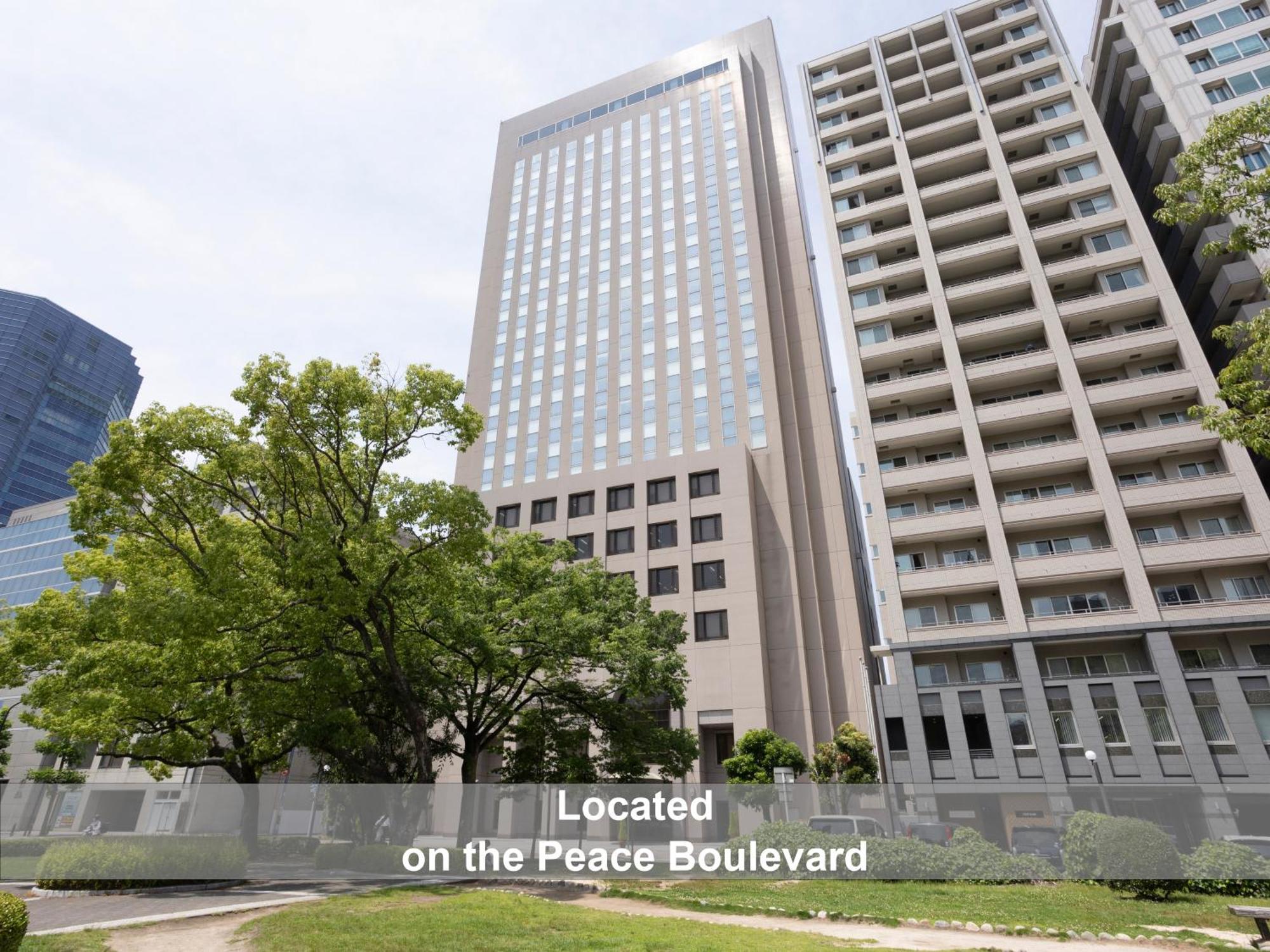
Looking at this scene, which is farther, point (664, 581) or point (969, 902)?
point (664, 581)

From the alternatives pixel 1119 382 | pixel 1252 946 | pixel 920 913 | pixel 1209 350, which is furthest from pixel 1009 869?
pixel 1209 350

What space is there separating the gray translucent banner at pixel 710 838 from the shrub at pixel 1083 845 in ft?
0.15

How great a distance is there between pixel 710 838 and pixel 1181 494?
1286 inches

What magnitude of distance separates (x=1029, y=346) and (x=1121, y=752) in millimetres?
25551

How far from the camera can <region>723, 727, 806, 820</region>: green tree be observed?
106 feet

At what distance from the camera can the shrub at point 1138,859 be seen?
51.6 ft

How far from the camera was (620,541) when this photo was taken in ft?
170

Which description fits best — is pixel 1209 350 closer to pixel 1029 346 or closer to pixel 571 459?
pixel 1029 346

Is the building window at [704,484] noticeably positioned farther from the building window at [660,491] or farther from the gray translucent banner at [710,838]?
the gray translucent banner at [710,838]

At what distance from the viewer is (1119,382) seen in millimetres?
40156

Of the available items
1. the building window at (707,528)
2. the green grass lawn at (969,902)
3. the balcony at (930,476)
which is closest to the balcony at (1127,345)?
the balcony at (930,476)

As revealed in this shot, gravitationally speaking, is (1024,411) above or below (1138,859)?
above

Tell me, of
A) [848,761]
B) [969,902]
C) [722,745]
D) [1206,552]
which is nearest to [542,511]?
[722,745]

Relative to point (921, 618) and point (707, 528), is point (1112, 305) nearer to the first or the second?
point (921, 618)
